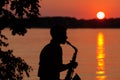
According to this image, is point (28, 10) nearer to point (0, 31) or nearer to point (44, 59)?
point (0, 31)

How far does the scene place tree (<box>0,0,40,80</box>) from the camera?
11.1m

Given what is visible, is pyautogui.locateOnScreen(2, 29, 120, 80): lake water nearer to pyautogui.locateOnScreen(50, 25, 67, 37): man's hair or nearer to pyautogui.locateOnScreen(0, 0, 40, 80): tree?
pyautogui.locateOnScreen(0, 0, 40, 80): tree

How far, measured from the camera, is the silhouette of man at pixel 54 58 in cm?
940

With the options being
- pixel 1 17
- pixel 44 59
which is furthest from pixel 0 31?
pixel 44 59

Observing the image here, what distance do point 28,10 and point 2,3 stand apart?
23.4 inches

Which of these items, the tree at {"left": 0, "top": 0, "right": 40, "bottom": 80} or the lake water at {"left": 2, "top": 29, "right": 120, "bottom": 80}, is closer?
the tree at {"left": 0, "top": 0, "right": 40, "bottom": 80}

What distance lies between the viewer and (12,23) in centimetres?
1125

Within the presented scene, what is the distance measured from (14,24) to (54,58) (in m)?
2.09

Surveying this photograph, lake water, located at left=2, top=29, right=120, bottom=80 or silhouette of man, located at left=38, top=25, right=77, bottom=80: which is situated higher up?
silhouette of man, located at left=38, top=25, right=77, bottom=80

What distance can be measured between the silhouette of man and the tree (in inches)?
66.4

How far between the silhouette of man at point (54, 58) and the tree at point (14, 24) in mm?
1687

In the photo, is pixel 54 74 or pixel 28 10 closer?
A: pixel 54 74

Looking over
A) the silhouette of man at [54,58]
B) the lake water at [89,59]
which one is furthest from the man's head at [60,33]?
the lake water at [89,59]

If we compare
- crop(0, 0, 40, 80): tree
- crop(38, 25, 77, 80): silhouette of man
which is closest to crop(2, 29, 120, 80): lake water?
crop(0, 0, 40, 80): tree
